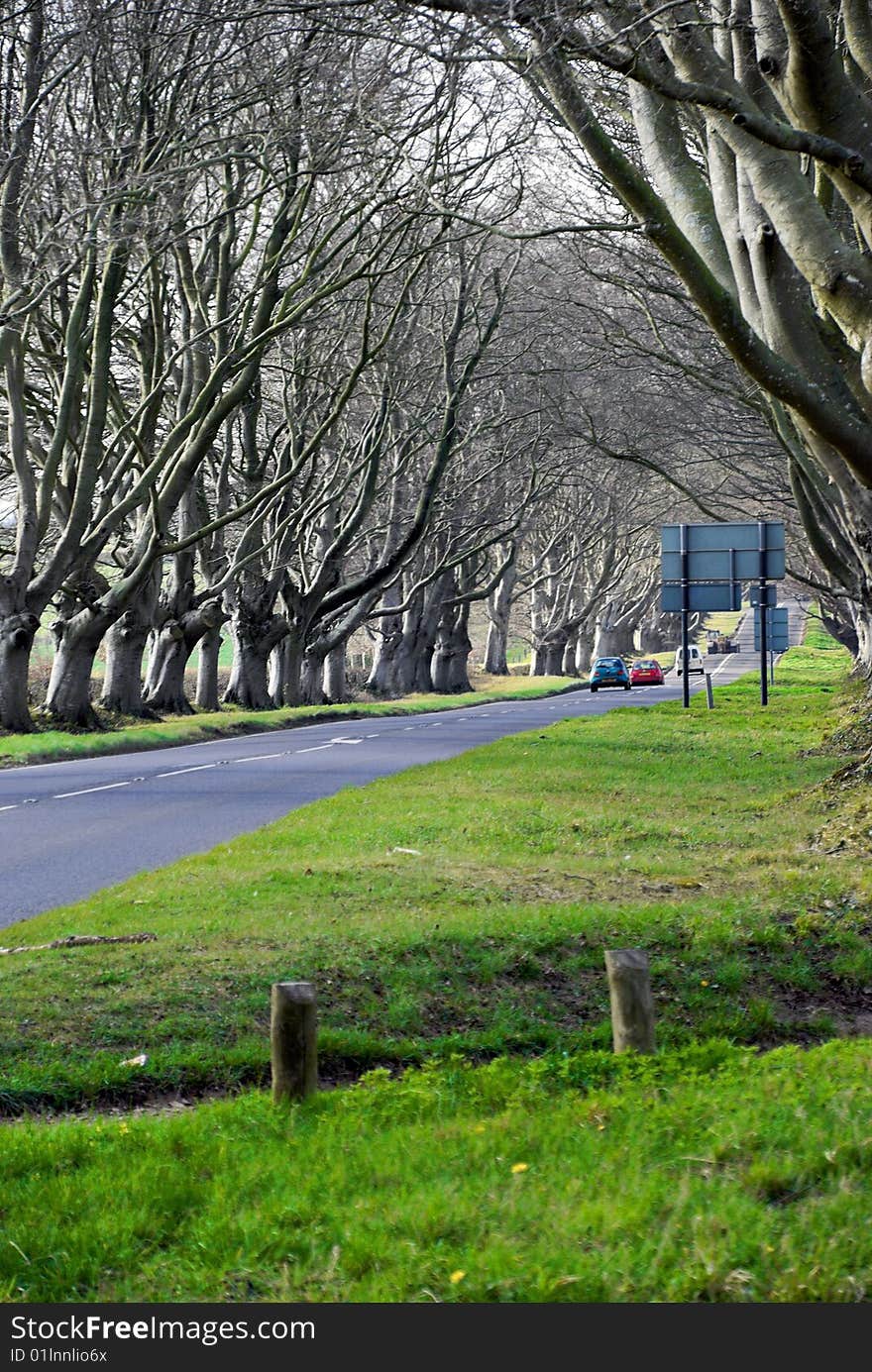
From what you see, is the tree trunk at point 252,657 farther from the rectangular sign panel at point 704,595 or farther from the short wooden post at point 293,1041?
the short wooden post at point 293,1041

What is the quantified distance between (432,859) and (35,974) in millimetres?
4648

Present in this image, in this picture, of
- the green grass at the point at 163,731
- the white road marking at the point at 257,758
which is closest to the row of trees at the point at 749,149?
the white road marking at the point at 257,758

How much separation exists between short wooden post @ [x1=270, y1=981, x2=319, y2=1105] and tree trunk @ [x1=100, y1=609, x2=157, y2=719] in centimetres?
2747

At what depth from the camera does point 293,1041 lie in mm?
6215

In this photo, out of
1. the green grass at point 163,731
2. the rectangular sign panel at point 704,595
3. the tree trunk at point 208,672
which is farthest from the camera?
the tree trunk at point 208,672

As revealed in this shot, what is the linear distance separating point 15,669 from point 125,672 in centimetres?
679

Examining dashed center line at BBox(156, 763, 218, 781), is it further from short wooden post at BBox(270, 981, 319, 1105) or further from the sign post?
short wooden post at BBox(270, 981, 319, 1105)

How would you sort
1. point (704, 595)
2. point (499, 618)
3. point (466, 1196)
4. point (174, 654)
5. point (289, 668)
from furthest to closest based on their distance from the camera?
point (499, 618), point (289, 668), point (174, 654), point (704, 595), point (466, 1196)

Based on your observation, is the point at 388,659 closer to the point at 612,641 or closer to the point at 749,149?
the point at 612,641

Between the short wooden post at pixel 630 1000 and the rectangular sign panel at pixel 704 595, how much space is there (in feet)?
91.2

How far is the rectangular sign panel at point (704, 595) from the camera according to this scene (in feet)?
112

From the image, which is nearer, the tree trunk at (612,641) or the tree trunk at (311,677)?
the tree trunk at (311,677)

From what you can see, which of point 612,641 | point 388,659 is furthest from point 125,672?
point 612,641

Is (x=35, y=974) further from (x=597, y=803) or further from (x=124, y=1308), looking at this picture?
(x=597, y=803)
